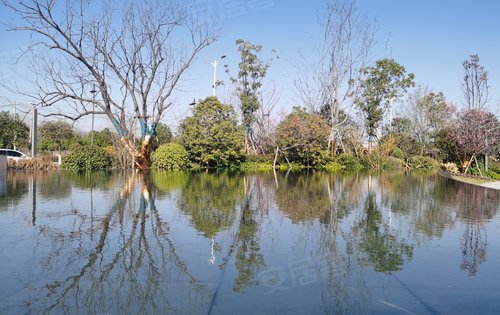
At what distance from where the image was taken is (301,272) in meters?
4.43

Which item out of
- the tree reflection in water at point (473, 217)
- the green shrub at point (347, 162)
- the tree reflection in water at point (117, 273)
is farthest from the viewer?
the green shrub at point (347, 162)

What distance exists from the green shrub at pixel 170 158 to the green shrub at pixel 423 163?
1635 centimetres

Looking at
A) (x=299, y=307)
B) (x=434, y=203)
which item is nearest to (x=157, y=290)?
(x=299, y=307)

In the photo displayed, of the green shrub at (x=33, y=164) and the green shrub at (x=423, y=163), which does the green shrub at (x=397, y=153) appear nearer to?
the green shrub at (x=423, y=163)

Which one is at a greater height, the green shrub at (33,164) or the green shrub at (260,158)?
the green shrub at (260,158)

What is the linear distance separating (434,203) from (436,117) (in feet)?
97.6

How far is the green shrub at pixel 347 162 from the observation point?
29.0 m

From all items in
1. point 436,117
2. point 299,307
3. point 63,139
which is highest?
point 436,117

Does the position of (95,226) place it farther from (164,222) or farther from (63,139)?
(63,139)

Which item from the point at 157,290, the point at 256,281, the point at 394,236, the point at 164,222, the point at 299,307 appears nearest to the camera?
the point at 299,307

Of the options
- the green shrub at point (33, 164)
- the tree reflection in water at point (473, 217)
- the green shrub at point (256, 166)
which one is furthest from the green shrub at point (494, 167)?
the green shrub at point (33, 164)

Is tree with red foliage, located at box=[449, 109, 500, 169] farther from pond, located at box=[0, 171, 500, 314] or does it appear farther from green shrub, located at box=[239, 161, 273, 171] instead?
pond, located at box=[0, 171, 500, 314]

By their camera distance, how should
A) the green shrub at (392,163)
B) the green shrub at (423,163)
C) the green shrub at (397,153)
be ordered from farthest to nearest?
the green shrub at (397,153), the green shrub at (423,163), the green shrub at (392,163)

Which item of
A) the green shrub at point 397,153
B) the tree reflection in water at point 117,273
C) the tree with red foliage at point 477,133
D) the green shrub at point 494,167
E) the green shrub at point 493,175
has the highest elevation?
the tree with red foliage at point 477,133
